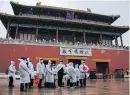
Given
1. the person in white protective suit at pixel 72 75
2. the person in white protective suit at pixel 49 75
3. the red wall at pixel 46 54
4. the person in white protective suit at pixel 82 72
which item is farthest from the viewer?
the red wall at pixel 46 54

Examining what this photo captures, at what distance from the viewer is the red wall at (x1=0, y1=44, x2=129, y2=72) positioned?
963 inches

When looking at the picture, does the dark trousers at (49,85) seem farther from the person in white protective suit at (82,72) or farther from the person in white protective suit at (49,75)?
the person in white protective suit at (82,72)

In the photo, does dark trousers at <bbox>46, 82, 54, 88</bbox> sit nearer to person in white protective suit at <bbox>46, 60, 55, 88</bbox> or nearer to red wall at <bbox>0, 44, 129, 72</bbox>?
person in white protective suit at <bbox>46, 60, 55, 88</bbox>

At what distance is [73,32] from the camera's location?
3075 centimetres

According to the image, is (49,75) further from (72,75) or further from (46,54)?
(46,54)

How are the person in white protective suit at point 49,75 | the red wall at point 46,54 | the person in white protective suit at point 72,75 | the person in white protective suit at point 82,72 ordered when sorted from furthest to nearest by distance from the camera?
the red wall at point 46,54 < the person in white protective suit at point 82,72 < the person in white protective suit at point 72,75 < the person in white protective suit at point 49,75

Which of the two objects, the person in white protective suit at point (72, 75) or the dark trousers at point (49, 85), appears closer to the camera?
the dark trousers at point (49, 85)

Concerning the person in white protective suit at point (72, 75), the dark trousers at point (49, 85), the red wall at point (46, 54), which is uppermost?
the red wall at point (46, 54)

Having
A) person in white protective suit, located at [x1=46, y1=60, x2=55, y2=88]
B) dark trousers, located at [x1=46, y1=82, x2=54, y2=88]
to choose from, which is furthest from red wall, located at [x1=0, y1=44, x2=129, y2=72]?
person in white protective suit, located at [x1=46, y1=60, x2=55, y2=88]

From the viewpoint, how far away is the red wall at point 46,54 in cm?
2447

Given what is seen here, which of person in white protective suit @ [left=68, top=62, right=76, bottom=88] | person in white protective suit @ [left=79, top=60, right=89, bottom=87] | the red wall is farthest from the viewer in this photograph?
the red wall

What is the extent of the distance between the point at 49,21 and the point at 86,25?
4523 millimetres

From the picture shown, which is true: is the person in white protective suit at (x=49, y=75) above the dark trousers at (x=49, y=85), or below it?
above

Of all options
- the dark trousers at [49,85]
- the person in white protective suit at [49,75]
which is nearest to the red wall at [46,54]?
the dark trousers at [49,85]
